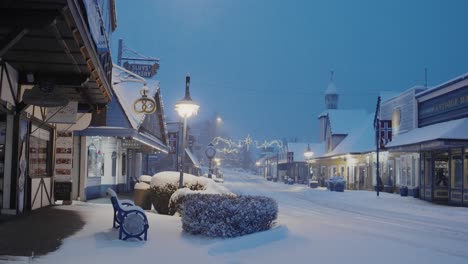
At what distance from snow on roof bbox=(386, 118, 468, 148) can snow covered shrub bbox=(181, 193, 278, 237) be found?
17.0 m

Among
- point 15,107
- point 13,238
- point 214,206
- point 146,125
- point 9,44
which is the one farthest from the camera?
point 146,125

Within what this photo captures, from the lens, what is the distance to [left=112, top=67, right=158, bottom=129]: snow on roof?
24.0 meters

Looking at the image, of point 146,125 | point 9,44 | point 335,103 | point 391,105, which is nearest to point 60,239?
point 9,44

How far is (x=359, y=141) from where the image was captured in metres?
51.1

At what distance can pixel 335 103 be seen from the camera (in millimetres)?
86000

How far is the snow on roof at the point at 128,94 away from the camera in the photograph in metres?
24.0

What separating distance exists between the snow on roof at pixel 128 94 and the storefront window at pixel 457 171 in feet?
51.0

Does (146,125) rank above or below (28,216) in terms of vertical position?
above

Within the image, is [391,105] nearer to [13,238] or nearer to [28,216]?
[28,216]

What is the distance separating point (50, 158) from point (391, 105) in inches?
1056

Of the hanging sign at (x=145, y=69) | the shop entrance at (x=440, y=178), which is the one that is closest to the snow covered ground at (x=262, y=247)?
the shop entrance at (x=440, y=178)

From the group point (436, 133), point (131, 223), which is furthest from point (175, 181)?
point (436, 133)

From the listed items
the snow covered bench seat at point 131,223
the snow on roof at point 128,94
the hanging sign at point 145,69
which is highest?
the hanging sign at point 145,69

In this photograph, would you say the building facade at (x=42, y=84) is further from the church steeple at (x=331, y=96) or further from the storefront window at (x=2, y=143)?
the church steeple at (x=331, y=96)
